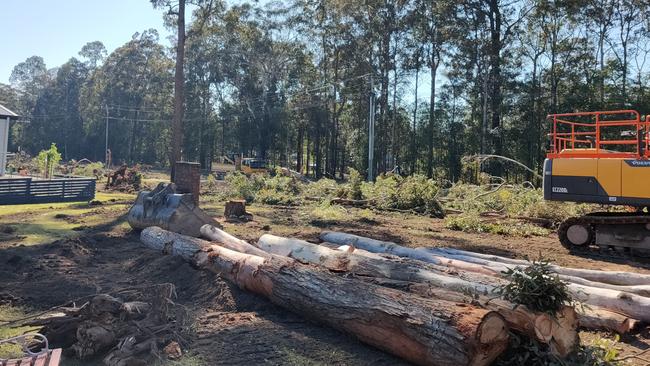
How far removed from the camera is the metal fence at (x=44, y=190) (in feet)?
59.2

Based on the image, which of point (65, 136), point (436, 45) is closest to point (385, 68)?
point (436, 45)

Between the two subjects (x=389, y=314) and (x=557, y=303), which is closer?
(x=557, y=303)

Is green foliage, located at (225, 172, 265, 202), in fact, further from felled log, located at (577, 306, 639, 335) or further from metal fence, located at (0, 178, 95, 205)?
felled log, located at (577, 306, 639, 335)

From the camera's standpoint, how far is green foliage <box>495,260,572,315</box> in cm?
434

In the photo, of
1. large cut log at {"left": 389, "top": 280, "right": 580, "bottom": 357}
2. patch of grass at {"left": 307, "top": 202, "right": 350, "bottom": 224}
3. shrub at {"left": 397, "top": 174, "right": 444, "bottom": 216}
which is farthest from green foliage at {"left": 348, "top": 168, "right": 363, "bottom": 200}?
large cut log at {"left": 389, "top": 280, "right": 580, "bottom": 357}

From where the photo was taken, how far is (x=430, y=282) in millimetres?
6059

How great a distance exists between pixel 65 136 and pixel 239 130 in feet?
129

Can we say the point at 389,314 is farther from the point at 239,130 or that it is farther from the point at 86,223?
the point at 239,130

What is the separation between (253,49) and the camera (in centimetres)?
5169

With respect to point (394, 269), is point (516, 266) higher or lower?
higher

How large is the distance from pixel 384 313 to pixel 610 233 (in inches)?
338

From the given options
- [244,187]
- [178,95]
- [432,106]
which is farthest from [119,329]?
[432,106]

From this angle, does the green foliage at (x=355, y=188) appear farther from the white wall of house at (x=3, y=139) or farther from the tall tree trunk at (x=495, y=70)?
the white wall of house at (x=3, y=139)

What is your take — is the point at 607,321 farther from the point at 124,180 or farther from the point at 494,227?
the point at 124,180
